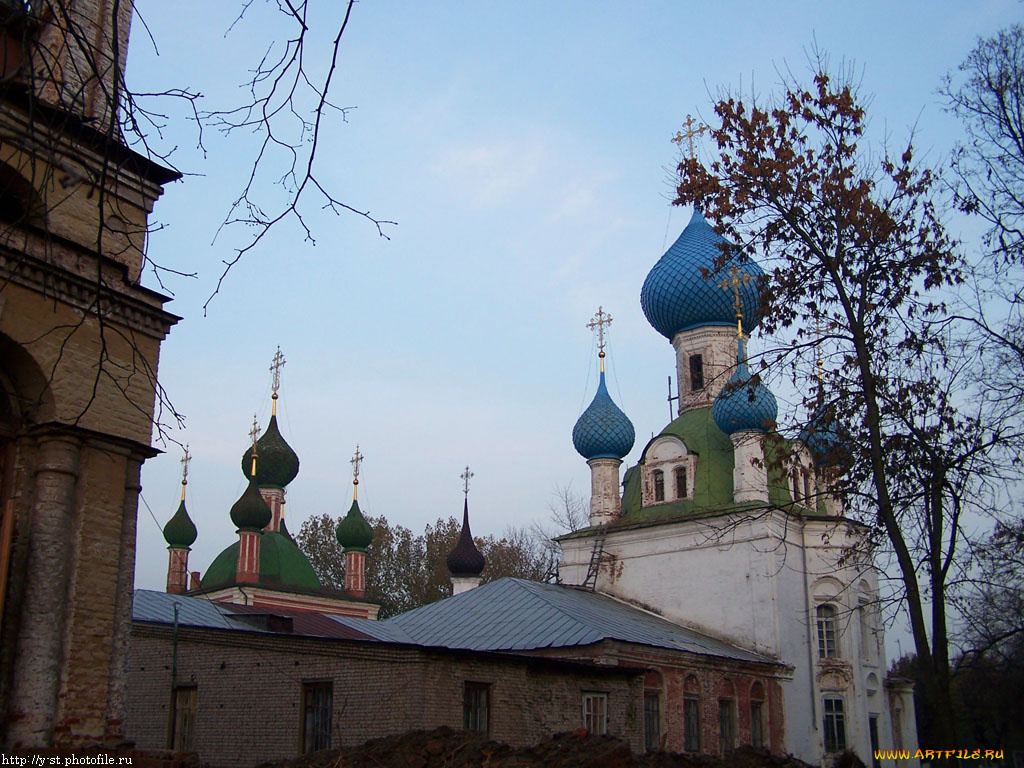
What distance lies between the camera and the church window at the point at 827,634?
2278cm

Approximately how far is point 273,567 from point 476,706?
1890 cm

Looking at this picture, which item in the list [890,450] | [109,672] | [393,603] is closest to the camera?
[109,672]

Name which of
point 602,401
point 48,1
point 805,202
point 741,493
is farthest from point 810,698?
point 48,1

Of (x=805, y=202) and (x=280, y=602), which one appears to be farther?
(x=280, y=602)

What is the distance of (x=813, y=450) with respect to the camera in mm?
10922

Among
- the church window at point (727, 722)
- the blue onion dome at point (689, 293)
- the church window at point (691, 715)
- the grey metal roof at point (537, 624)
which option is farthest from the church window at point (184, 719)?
the blue onion dome at point (689, 293)

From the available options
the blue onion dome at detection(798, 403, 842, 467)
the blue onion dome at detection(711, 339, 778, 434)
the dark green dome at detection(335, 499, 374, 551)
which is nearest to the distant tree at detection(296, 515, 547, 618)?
the dark green dome at detection(335, 499, 374, 551)

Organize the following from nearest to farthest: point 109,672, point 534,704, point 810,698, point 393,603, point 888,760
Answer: point 109,672 → point 534,704 → point 810,698 → point 888,760 → point 393,603

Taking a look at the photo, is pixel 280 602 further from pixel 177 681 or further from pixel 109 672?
pixel 109 672

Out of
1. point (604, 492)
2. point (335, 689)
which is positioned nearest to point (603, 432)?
point (604, 492)

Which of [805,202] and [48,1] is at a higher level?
[805,202]

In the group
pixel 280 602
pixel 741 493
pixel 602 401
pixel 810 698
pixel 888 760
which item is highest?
pixel 602 401

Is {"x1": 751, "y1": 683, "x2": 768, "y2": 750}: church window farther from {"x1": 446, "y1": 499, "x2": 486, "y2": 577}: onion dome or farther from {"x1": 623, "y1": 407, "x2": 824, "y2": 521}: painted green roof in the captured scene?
{"x1": 446, "y1": 499, "x2": 486, "y2": 577}: onion dome

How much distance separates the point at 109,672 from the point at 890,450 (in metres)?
7.78
